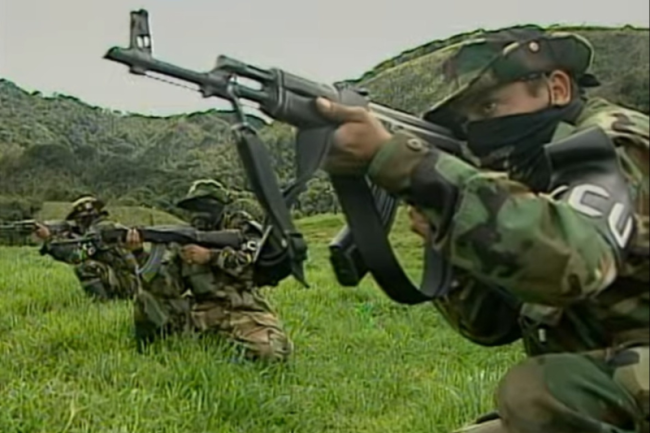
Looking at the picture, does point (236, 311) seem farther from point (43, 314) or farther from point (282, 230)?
point (282, 230)

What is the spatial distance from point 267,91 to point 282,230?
0.24 meters

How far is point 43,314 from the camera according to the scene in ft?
23.9

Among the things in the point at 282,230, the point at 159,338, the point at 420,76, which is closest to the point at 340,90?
the point at 282,230

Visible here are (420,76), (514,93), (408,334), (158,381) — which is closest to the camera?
(514,93)

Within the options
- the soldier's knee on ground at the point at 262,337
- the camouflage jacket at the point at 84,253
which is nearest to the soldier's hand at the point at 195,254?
the soldier's knee on ground at the point at 262,337

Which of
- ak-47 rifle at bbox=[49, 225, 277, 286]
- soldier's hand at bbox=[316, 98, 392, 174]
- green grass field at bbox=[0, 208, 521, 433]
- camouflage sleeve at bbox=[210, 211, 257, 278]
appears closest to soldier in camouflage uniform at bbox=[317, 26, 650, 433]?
soldier's hand at bbox=[316, 98, 392, 174]

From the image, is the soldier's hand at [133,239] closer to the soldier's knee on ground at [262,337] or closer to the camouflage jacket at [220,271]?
the camouflage jacket at [220,271]

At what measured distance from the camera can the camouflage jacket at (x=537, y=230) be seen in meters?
1.63

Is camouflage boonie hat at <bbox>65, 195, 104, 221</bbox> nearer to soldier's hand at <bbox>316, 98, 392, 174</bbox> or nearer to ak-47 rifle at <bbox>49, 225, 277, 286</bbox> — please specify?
ak-47 rifle at <bbox>49, 225, 277, 286</bbox>

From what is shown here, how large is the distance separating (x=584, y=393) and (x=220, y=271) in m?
4.30

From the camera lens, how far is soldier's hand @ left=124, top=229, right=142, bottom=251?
6129 mm

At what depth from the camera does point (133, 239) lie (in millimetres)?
6227

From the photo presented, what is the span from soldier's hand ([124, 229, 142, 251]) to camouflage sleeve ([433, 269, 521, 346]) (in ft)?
13.1

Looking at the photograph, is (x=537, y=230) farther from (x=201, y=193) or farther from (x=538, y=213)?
(x=201, y=193)
